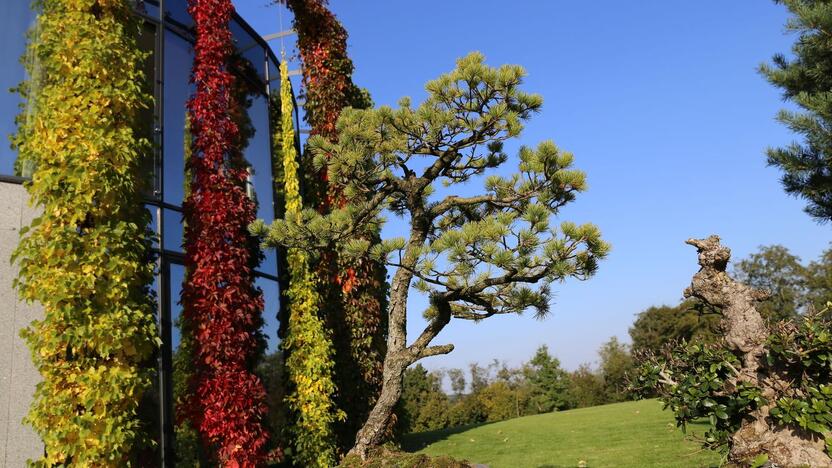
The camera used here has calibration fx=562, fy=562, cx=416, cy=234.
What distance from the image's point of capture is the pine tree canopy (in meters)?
4.53

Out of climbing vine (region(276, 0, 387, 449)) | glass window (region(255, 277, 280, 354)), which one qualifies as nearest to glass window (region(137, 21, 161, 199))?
glass window (region(255, 277, 280, 354))

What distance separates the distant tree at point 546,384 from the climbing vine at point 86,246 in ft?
78.0

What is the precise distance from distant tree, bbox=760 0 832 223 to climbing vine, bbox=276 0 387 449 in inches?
303

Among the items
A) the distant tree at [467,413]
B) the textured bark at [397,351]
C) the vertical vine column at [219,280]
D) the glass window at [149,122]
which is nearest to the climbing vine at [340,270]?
the vertical vine column at [219,280]

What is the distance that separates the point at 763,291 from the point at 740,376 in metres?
0.69

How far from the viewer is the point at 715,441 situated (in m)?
4.55

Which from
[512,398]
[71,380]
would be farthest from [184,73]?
[512,398]

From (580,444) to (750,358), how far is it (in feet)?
18.8

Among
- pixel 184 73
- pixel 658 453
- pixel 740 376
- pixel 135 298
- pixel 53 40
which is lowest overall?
pixel 658 453

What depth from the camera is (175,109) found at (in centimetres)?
723

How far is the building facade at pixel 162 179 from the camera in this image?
17.1 feet

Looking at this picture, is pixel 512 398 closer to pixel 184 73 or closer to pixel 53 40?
pixel 184 73

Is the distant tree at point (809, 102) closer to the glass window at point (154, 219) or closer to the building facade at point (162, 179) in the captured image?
the building facade at point (162, 179)

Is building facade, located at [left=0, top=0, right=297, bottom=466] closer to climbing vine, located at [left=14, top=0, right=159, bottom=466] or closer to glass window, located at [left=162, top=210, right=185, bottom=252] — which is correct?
glass window, located at [left=162, top=210, right=185, bottom=252]
